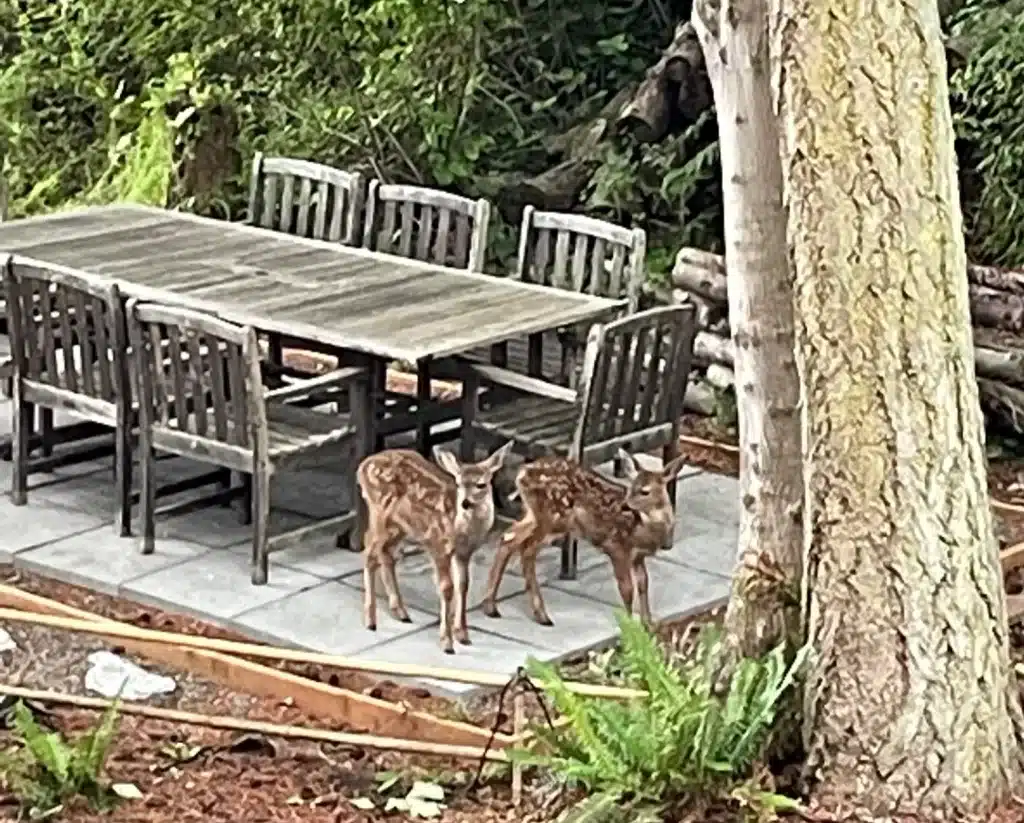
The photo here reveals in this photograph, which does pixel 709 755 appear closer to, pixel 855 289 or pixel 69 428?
pixel 855 289

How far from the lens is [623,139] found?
12133mm

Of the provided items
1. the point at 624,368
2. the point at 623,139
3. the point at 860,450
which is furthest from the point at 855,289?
the point at 623,139

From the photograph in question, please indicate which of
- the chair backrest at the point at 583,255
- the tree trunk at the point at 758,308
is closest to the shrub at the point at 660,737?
the tree trunk at the point at 758,308

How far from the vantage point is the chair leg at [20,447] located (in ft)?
28.8

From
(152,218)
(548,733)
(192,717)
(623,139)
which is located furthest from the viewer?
(623,139)

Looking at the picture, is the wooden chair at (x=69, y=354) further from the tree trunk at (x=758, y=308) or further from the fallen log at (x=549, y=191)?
the fallen log at (x=549, y=191)

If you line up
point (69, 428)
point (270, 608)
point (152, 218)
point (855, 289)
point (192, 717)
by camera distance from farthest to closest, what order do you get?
1. point (152, 218)
2. point (69, 428)
3. point (270, 608)
4. point (192, 717)
5. point (855, 289)

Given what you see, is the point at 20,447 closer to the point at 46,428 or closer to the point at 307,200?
the point at 46,428

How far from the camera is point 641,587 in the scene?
7629 mm

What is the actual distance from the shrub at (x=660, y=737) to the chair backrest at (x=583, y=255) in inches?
128

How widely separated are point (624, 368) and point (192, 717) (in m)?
2.52

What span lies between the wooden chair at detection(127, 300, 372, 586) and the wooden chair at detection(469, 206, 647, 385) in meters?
1.05

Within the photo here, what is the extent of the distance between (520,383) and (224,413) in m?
1.18

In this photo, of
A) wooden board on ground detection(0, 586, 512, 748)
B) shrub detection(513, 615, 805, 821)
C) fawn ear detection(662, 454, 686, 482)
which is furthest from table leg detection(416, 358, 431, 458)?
shrub detection(513, 615, 805, 821)
